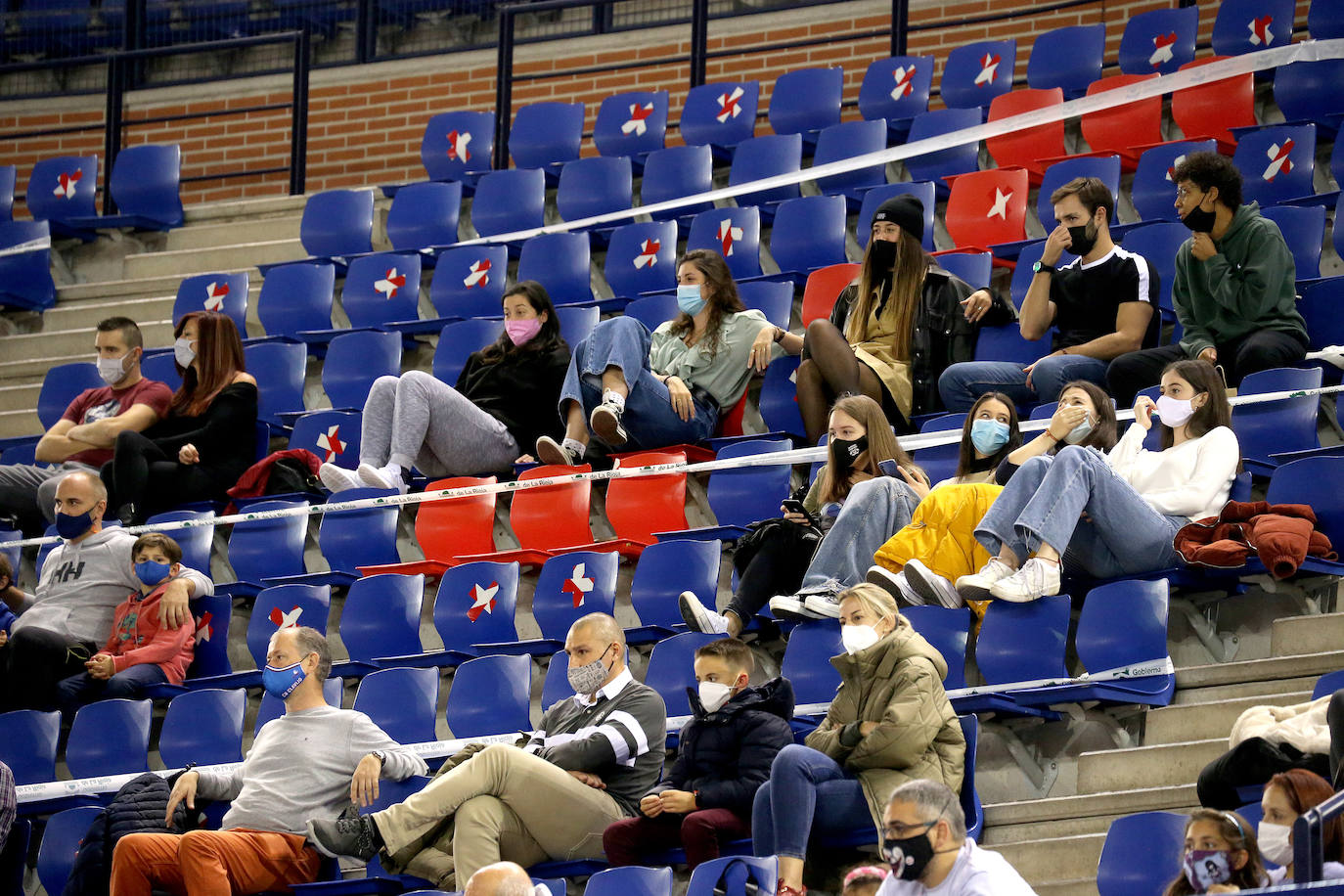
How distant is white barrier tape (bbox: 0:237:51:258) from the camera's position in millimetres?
9609

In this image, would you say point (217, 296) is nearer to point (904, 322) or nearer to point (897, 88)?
point (897, 88)

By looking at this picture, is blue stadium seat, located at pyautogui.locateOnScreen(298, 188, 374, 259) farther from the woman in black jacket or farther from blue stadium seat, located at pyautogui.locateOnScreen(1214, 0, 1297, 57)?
blue stadium seat, located at pyautogui.locateOnScreen(1214, 0, 1297, 57)

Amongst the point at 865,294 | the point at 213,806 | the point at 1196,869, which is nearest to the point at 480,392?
the point at 865,294

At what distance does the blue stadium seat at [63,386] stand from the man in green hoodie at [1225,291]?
455 centimetres

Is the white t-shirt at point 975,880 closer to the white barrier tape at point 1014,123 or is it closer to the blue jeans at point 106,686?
the blue jeans at point 106,686

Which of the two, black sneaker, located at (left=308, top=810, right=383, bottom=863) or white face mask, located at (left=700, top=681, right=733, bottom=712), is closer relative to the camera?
white face mask, located at (left=700, top=681, right=733, bottom=712)

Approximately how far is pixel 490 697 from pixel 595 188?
3771 mm

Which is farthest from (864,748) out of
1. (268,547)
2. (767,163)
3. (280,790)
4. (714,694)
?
(767,163)

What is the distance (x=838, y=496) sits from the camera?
19.3 feet

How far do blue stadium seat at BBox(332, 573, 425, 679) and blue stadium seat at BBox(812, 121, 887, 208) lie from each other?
2.86m

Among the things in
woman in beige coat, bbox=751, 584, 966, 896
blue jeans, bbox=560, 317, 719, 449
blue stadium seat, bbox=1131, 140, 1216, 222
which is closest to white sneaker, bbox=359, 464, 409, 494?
blue jeans, bbox=560, 317, 719, 449

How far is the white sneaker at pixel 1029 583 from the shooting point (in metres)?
5.04

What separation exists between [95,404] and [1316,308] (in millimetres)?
4634

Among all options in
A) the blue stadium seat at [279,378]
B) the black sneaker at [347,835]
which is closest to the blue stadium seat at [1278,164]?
the blue stadium seat at [279,378]
